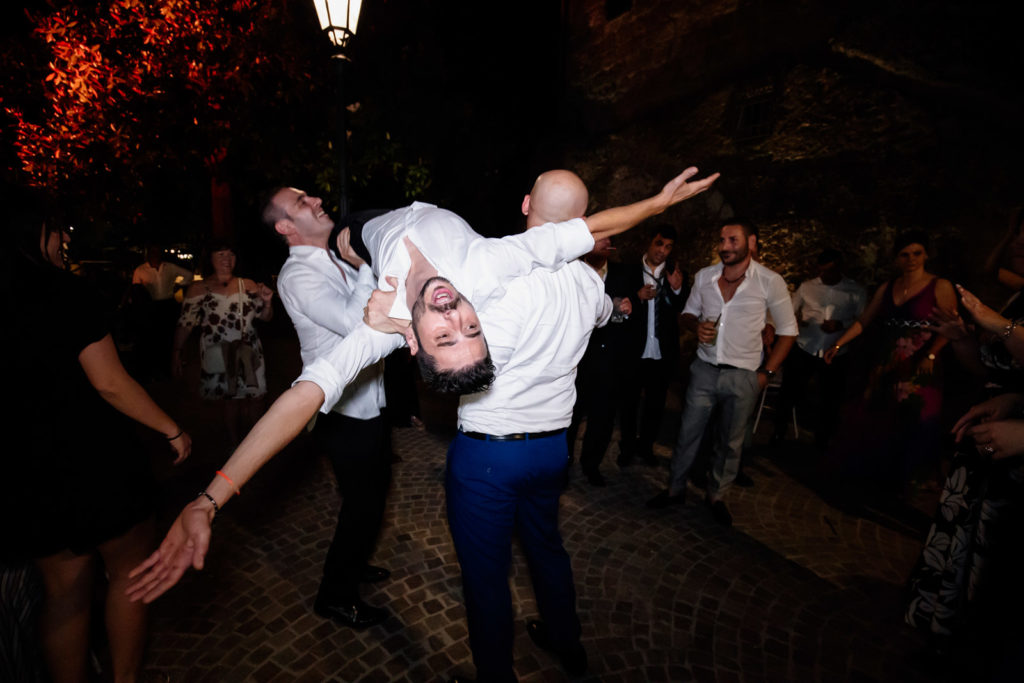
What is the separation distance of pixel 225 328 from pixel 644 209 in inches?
158

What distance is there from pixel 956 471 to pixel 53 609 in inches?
173

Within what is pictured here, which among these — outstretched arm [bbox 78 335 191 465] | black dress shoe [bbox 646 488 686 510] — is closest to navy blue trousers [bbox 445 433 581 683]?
outstretched arm [bbox 78 335 191 465]

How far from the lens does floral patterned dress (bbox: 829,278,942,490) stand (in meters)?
3.86

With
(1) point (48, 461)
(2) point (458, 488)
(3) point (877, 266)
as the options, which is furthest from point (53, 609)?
(3) point (877, 266)

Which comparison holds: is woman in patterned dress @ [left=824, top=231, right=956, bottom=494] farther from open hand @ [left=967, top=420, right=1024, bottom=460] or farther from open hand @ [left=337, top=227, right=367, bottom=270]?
open hand @ [left=337, top=227, right=367, bottom=270]

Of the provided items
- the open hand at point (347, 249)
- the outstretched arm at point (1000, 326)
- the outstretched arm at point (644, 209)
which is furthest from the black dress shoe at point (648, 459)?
the open hand at point (347, 249)

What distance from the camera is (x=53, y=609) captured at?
6.23 feet

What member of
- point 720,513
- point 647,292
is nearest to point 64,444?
point 647,292

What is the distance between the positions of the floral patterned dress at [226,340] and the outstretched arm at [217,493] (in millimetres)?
3279

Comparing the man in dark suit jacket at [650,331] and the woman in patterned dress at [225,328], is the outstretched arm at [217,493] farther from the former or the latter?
the woman in patterned dress at [225,328]

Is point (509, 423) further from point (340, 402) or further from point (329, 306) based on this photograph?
point (329, 306)

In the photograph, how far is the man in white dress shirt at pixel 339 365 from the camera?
1.29 metres

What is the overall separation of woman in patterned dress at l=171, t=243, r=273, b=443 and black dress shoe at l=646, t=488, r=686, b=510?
154 inches

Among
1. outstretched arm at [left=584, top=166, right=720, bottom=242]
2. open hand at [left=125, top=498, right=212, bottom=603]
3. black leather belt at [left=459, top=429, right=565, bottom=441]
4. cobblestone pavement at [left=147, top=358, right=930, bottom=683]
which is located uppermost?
outstretched arm at [left=584, top=166, right=720, bottom=242]
